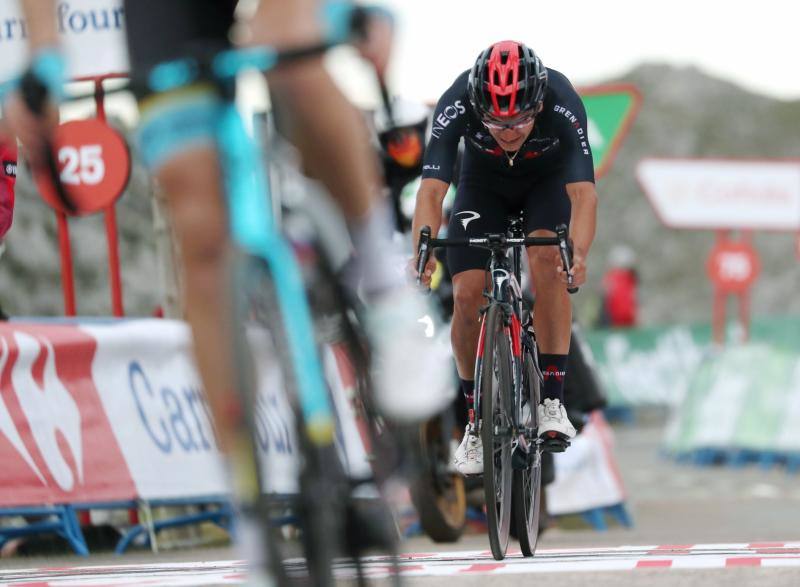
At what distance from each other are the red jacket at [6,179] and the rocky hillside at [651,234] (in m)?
12.6

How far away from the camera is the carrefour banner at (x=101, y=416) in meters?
8.53

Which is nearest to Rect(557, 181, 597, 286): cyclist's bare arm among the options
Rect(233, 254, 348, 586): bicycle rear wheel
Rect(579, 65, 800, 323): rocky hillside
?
Rect(233, 254, 348, 586): bicycle rear wheel

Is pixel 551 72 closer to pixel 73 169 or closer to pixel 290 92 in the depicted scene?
pixel 290 92

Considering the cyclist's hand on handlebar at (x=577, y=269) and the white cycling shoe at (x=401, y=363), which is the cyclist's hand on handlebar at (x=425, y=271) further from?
the white cycling shoe at (x=401, y=363)

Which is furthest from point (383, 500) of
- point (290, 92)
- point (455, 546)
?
point (455, 546)

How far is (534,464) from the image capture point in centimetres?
668

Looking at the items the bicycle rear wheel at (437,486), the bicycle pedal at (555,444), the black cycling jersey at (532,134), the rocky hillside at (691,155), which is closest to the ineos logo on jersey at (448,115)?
the black cycling jersey at (532,134)

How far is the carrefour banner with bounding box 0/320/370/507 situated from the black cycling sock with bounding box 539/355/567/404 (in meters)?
2.58

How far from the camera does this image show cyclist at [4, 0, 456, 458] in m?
3.21

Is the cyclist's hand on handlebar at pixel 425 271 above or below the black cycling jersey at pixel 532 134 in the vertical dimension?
below

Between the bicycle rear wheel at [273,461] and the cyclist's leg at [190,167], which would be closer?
the bicycle rear wheel at [273,461]

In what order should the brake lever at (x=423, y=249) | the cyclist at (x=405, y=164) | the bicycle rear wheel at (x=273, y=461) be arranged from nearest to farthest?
the bicycle rear wheel at (x=273, y=461), the brake lever at (x=423, y=249), the cyclist at (x=405, y=164)

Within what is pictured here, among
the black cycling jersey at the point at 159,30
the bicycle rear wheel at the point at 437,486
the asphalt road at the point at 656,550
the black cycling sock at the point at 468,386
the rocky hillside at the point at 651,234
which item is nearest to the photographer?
the black cycling jersey at the point at 159,30

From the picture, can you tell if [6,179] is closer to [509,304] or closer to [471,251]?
[471,251]
